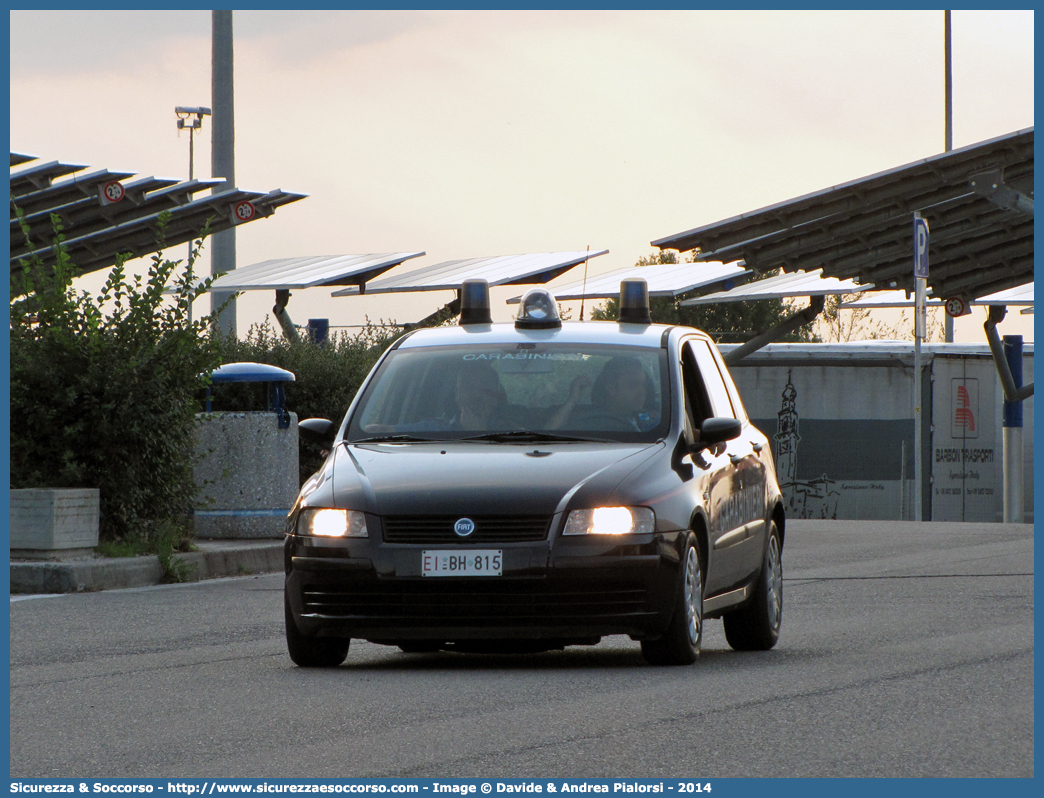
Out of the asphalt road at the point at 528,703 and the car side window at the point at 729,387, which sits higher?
the car side window at the point at 729,387

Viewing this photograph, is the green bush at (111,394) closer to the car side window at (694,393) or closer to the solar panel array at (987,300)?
the car side window at (694,393)

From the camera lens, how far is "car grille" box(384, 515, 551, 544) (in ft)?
26.0

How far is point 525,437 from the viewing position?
8734 mm

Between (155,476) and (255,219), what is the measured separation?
27.8 ft

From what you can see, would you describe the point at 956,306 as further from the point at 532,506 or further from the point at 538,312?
the point at 532,506

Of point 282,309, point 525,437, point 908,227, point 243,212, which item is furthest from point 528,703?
point 282,309

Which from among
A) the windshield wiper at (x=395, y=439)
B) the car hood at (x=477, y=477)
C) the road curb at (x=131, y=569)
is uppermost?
the windshield wiper at (x=395, y=439)

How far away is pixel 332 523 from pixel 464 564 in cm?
65

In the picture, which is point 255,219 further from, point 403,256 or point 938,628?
point 938,628

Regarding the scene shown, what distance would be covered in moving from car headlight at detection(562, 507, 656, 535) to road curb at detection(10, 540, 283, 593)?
6.45 meters

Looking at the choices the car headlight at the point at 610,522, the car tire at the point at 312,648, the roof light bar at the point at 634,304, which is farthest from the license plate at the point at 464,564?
the roof light bar at the point at 634,304

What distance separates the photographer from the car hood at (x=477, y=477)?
313 inches

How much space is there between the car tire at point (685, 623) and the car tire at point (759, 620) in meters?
0.97

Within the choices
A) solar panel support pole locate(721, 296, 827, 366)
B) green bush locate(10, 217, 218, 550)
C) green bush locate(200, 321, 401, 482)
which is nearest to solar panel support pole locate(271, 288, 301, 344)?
green bush locate(200, 321, 401, 482)
